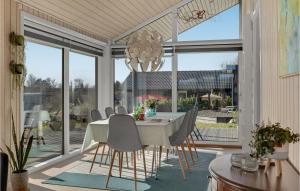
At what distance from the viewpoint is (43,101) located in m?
5.23

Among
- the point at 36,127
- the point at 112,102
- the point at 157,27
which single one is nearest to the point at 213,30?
the point at 157,27

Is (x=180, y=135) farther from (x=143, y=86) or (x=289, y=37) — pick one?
(x=143, y=86)

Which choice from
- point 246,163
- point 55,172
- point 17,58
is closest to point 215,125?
point 55,172

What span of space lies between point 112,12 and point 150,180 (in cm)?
327

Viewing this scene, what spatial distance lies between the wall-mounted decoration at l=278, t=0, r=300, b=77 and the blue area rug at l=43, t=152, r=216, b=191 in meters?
2.34

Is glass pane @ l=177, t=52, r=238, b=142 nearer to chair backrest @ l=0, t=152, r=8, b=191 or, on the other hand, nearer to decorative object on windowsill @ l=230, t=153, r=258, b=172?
decorative object on windowsill @ l=230, t=153, r=258, b=172

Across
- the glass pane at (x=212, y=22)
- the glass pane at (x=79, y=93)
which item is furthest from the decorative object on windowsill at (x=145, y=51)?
the glass pane at (x=212, y=22)

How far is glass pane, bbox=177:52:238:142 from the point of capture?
7.07m

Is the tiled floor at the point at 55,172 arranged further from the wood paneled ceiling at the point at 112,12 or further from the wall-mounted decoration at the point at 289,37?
the wall-mounted decoration at the point at 289,37

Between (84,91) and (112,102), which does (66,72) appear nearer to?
(84,91)

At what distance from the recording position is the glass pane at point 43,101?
4.86 m

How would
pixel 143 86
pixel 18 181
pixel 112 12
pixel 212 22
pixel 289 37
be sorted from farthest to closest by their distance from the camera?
pixel 143 86
pixel 212 22
pixel 112 12
pixel 18 181
pixel 289 37

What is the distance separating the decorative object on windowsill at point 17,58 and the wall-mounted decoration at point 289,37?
3360 mm

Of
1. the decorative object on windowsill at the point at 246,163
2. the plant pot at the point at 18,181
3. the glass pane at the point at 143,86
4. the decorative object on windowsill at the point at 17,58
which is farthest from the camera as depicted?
the glass pane at the point at 143,86
